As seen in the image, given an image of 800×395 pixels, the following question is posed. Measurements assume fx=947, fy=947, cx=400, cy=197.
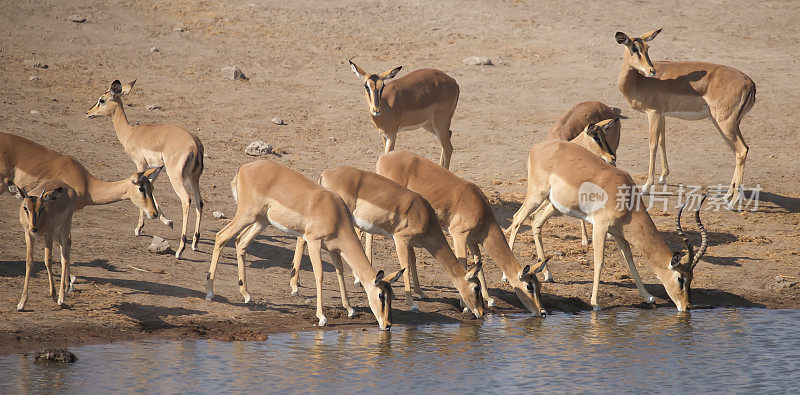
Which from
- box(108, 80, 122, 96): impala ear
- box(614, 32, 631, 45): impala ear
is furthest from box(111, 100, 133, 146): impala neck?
box(614, 32, 631, 45): impala ear

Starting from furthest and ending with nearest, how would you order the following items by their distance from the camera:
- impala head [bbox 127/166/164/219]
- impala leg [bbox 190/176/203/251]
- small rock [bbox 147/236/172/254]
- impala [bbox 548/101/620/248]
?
impala [bbox 548/101/620/248] → impala leg [bbox 190/176/203/251] → small rock [bbox 147/236/172/254] → impala head [bbox 127/166/164/219]

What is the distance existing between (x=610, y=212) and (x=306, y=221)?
379 centimetres

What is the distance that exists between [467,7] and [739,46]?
23.8 feet

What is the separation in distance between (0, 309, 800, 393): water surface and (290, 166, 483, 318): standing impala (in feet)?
1.78

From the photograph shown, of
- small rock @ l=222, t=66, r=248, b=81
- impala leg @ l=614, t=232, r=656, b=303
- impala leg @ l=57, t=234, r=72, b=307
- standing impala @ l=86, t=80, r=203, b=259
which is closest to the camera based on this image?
impala leg @ l=57, t=234, r=72, b=307

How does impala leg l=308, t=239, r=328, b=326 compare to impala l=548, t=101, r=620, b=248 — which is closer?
impala leg l=308, t=239, r=328, b=326

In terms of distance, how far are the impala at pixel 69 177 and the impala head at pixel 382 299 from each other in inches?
120

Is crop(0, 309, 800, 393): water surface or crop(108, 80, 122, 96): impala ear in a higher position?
crop(108, 80, 122, 96): impala ear

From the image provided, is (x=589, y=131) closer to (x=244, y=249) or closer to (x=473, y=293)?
(x=473, y=293)

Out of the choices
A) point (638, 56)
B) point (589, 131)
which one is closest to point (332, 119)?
point (638, 56)

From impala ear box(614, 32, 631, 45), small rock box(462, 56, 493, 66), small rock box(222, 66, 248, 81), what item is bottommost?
small rock box(222, 66, 248, 81)

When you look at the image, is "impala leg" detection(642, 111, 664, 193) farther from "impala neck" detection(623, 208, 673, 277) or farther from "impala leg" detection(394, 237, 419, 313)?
"impala leg" detection(394, 237, 419, 313)

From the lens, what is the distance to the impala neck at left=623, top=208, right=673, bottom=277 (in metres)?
11.7

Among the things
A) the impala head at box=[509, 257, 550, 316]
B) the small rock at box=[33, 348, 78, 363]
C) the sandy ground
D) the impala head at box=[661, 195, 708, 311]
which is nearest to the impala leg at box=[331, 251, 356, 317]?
the sandy ground
